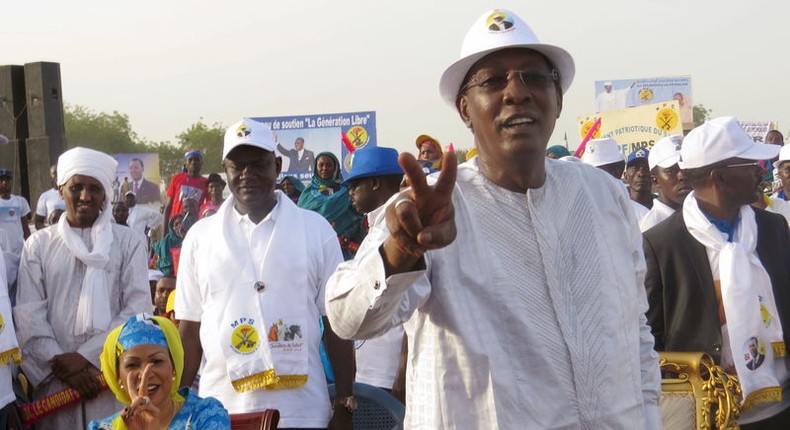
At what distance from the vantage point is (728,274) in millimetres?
4805

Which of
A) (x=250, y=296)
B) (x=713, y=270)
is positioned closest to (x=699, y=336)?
(x=713, y=270)

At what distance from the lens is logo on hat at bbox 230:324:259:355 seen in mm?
4777

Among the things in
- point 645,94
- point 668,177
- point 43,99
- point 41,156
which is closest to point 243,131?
point 668,177

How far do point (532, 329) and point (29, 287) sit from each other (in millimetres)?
3950

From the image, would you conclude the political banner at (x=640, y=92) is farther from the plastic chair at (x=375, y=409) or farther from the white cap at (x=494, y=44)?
the white cap at (x=494, y=44)

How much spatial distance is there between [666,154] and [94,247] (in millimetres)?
4316

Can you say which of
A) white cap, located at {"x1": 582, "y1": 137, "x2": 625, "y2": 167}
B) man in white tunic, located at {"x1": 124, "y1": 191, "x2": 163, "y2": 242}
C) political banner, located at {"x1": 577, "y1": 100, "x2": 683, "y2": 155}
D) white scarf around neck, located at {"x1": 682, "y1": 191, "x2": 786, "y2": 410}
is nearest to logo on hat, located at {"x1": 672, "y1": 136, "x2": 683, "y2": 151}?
white cap, located at {"x1": 582, "y1": 137, "x2": 625, "y2": 167}

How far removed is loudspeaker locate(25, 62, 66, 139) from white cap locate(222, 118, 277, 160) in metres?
4.88

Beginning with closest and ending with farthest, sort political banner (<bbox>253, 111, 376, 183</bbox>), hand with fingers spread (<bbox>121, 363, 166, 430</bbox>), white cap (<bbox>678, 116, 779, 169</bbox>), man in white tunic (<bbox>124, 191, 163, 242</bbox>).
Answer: hand with fingers spread (<bbox>121, 363, 166, 430</bbox>) < white cap (<bbox>678, 116, 779, 169</bbox>) < man in white tunic (<bbox>124, 191, 163, 242</bbox>) < political banner (<bbox>253, 111, 376, 183</bbox>)

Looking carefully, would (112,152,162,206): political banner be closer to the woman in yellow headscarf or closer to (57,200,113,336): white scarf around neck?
(57,200,113,336): white scarf around neck

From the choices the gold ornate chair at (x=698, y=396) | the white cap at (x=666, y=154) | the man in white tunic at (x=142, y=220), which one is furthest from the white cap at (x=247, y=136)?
the man in white tunic at (x=142, y=220)

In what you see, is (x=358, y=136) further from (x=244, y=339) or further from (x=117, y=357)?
(x=117, y=357)

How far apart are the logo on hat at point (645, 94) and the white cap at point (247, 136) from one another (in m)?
37.9

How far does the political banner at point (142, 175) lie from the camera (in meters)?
28.5
